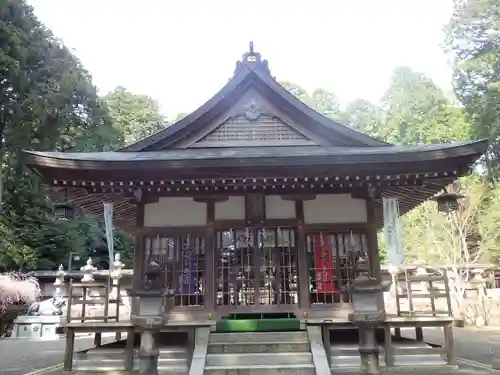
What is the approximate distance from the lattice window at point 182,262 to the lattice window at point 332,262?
2377mm

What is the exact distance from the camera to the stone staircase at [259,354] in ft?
23.6

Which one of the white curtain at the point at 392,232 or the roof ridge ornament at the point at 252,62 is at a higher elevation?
the roof ridge ornament at the point at 252,62

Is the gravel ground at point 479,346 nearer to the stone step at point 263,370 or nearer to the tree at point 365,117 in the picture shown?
the stone step at point 263,370

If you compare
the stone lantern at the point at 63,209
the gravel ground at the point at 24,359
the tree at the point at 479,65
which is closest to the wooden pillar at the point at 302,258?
the stone lantern at the point at 63,209

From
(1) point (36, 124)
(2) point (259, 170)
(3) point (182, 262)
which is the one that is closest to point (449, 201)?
(2) point (259, 170)

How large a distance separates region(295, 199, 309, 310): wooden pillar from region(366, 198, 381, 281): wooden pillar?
4.52 feet

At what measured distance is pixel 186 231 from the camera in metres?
9.62

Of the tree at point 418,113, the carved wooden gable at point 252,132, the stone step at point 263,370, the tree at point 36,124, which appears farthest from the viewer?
the tree at point 418,113

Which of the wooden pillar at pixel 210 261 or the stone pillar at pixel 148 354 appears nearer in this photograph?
the stone pillar at pixel 148 354

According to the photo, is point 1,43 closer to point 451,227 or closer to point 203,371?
point 203,371

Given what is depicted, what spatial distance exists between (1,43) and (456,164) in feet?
78.0

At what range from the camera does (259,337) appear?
8.05 metres

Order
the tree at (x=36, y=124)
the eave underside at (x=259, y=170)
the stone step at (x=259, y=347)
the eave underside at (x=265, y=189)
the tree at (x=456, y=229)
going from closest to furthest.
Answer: the stone step at (x=259, y=347), the eave underside at (x=259, y=170), the eave underside at (x=265, y=189), the tree at (x=36, y=124), the tree at (x=456, y=229)

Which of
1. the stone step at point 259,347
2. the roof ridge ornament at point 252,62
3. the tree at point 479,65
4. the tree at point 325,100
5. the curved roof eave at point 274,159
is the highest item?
the tree at point 325,100
